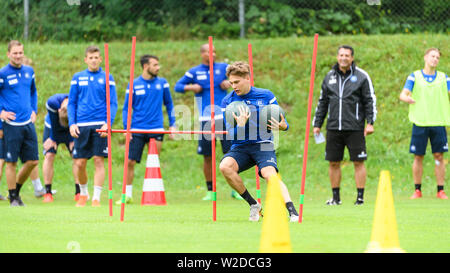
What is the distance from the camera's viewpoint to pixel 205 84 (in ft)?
42.0

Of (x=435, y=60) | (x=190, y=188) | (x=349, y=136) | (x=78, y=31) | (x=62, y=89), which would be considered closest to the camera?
(x=349, y=136)

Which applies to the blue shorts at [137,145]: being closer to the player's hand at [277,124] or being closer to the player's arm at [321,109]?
the player's arm at [321,109]

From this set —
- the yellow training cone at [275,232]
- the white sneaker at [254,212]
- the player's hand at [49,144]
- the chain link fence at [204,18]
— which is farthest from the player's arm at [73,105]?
the chain link fence at [204,18]

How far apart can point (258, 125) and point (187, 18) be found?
13.3m

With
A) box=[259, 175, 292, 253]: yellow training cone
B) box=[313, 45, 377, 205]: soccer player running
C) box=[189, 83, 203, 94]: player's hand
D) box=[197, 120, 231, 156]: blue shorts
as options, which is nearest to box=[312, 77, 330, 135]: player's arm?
box=[313, 45, 377, 205]: soccer player running

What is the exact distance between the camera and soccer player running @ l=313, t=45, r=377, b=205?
11.6 meters

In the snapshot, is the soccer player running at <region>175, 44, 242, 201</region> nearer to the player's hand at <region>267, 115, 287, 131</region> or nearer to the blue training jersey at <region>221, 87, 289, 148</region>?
the blue training jersey at <region>221, 87, 289, 148</region>

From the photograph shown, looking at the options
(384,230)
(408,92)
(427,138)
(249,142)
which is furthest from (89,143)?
(384,230)

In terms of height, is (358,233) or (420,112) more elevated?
(420,112)

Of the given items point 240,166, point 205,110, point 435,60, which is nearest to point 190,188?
point 205,110

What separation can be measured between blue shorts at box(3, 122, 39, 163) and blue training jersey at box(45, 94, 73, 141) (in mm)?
1265

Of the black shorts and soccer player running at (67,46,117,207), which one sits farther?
the black shorts

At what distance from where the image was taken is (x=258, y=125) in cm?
855
